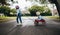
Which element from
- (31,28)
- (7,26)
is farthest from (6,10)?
(31,28)

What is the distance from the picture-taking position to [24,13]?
1.27 m

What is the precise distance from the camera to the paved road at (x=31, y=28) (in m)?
1.24

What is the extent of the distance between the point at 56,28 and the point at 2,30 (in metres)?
0.55

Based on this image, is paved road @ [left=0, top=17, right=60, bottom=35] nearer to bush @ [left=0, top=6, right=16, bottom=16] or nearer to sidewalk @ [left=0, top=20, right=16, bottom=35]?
sidewalk @ [left=0, top=20, right=16, bottom=35]

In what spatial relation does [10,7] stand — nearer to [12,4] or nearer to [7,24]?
[12,4]

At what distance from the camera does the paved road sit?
1238 millimetres

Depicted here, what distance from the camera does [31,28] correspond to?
126cm

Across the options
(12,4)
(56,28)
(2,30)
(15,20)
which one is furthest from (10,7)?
(56,28)

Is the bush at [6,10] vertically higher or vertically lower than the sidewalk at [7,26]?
higher

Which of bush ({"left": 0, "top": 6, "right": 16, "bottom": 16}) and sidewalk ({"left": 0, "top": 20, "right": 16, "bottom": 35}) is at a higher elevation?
bush ({"left": 0, "top": 6, "right": 16, "bottom": 16})

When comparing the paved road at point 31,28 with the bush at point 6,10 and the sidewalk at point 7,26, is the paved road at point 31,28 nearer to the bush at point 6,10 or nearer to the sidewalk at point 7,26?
the sidewalk at point 7,26

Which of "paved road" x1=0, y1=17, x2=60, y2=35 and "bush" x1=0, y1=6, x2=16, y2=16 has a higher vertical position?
"bush" x1=0, y1=6, x2=16, y2=16

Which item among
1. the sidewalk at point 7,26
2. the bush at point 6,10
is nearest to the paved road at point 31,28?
the sidewalk at point 7,26

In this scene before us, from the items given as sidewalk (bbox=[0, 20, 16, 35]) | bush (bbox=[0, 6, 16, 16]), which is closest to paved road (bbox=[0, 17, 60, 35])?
sidewalk (bbox=[0, 20, 16, 35])
